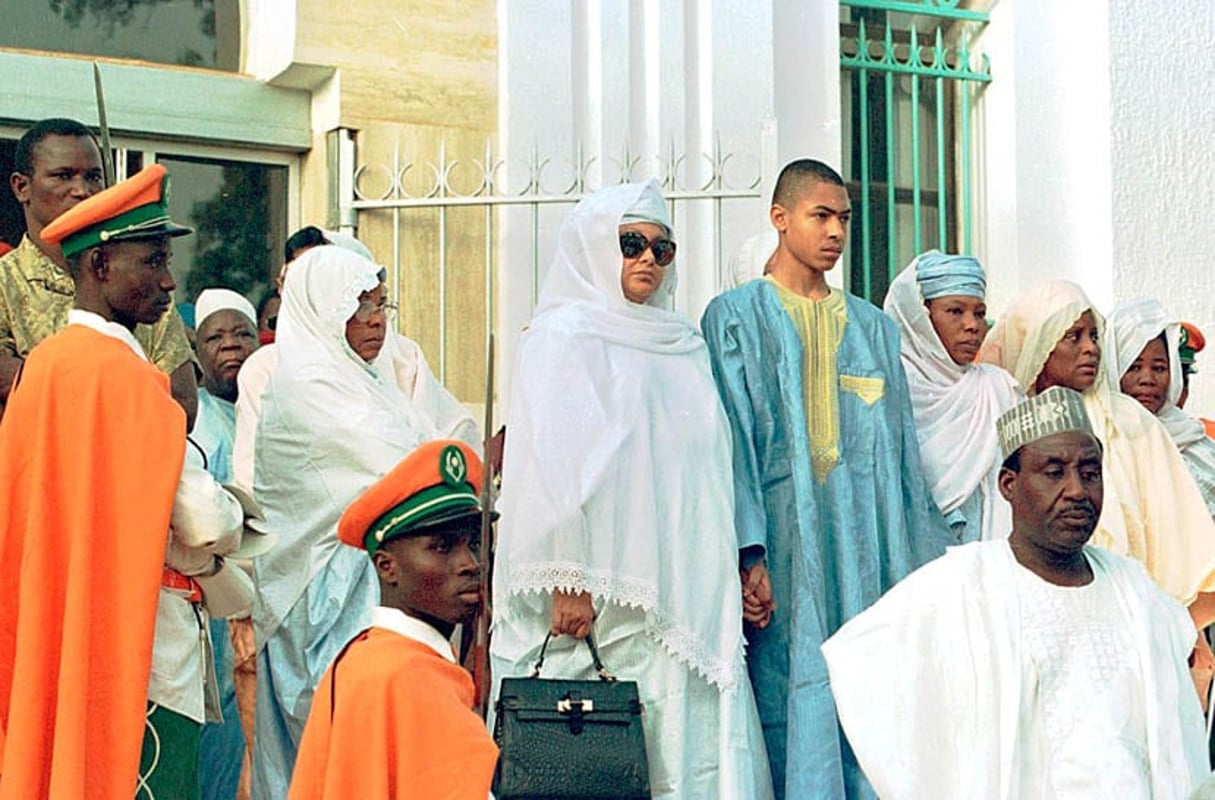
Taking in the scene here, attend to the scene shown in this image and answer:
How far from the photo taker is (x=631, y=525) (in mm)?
6641

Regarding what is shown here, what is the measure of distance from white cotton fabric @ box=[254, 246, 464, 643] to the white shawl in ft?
1.59

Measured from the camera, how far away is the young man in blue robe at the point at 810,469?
6.81 meters

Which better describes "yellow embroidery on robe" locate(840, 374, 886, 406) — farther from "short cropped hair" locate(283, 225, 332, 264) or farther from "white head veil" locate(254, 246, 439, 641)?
"short cropped hair" locate(283, 225, 332, 264)

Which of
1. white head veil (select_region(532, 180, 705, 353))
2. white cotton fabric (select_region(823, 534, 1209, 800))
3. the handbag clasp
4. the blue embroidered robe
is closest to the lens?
white cotton fabric (select_region(823, 534, 1209, 800))

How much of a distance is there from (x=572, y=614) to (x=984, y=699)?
1.39m

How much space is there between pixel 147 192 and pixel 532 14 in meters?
3.79

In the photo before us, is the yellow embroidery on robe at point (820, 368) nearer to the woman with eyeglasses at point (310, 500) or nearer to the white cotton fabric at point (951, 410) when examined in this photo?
the white cotton fabric at point (951, 410)

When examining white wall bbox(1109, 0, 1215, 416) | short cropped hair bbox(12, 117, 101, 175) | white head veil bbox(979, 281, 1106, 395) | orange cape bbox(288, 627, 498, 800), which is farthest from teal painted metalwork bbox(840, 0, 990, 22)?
orange cape bbox(288, 627, 498, 800)

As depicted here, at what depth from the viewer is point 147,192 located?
573 cm

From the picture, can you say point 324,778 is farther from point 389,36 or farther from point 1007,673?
point 389,36

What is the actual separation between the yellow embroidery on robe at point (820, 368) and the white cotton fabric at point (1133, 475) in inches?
48.4

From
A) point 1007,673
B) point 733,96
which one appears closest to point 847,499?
point 1007,673

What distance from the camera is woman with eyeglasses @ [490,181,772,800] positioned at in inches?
258

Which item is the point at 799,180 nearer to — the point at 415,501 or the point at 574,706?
the point at 574,706
